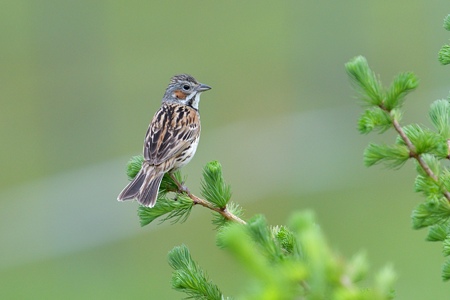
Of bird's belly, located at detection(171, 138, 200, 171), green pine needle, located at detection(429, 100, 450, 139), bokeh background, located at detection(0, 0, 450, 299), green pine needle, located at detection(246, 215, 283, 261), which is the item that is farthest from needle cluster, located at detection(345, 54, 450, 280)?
bokeh background, located at detection(0, 0, 450, 299)

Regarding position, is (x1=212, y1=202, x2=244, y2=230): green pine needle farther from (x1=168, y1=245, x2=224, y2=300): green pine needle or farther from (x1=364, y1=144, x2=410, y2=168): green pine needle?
(x1=364, y1=144, x2=410, y2=168): green pine needle

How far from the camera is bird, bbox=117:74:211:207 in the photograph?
489cm

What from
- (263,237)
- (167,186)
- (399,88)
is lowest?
(263,237)

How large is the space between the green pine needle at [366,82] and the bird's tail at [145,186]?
1.57m

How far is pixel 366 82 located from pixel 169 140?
10.0 ft

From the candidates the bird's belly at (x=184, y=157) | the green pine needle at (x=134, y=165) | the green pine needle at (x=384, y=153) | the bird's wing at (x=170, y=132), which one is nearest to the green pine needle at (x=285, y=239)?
the green pine needle at (x=384, y=153)

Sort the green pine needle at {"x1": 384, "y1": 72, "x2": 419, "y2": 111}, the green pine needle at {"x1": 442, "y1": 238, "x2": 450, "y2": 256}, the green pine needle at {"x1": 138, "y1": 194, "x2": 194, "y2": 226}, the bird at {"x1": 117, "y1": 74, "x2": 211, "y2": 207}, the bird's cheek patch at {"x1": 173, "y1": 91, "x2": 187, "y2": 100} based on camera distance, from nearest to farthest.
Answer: the green pine needle at {"x1": 384, "y1": 72, "x2": 419, "y2": 111} < the green pine needle at {"x1": 442, "y1": 238, "x2": 450, "y2": 256} < the green pine needle at {"x1": 138, "y1": 194, "x2": 194, "y2": 226} < the bird at {"x1": 117, "y1": 74, "x2": 211, "y2": 207} < the bird's cheek patch at {"x1": 173, "y1": 91, "x2": 187, "y2": 100}

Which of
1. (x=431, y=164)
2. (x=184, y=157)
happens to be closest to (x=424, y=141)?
(x=431, y=164)

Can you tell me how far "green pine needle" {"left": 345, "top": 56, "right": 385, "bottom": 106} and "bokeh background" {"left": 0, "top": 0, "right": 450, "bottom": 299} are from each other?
27.7ft

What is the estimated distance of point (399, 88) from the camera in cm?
285

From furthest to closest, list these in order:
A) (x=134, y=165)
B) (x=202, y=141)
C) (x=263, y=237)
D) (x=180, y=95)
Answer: (x=202, y=141)
(x=180, y=95)
(x=134, y=165)
(x=263, y=237)

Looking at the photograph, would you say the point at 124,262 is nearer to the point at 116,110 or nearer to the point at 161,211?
the point at 116,110

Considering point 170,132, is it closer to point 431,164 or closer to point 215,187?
point 215,187

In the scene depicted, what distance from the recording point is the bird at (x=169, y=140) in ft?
16.0
